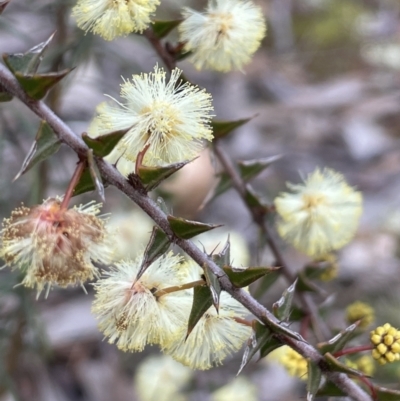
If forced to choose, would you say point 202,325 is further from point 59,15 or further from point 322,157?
point 322,157

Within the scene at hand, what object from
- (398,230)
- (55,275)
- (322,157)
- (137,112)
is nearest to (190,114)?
(137,112)

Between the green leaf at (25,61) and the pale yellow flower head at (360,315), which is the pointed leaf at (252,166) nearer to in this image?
the pale yellow flower head at (360,315)

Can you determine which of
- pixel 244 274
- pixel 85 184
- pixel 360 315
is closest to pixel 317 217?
pixel 360 315

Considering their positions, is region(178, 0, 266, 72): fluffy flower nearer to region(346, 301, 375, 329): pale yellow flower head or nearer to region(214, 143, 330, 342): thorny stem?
region(214, 143, 330, 342): thorny stem

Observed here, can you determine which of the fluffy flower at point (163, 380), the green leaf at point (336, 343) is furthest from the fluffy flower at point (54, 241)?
the fluffy flower at point (163, 380)

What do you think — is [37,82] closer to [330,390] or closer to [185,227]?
[185,227]

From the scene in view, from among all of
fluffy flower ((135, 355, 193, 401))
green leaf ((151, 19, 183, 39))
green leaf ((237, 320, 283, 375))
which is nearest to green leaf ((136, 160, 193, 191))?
green leaf ((237, 320, 283, 375))
